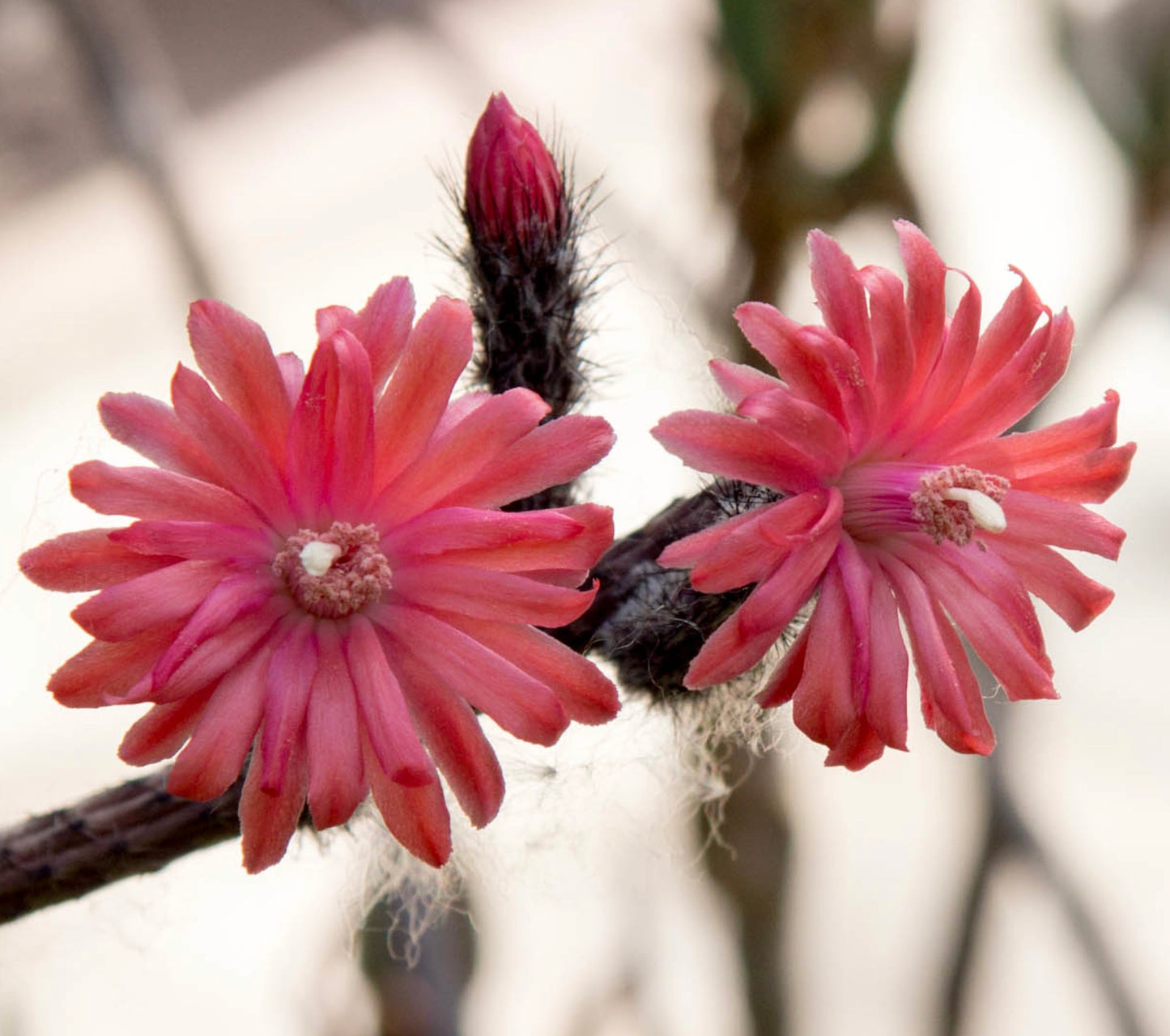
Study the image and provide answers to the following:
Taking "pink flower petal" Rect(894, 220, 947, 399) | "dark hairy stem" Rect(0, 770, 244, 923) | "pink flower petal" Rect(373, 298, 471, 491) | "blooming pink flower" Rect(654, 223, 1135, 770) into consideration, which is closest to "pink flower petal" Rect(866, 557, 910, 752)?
"blooming pink flower" Rect(654, 223, 1135, 770)

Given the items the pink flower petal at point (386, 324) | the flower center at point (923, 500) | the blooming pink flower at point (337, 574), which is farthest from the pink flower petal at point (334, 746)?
the flower center at point (923, 500)

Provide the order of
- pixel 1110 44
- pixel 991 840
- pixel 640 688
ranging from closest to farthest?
1. pixel 640 688
2. pixel 991 840
3. pixel 1110 44

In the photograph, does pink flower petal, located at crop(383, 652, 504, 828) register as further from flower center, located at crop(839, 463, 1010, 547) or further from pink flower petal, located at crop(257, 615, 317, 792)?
flower center, located at crop(839, 463, 1010, 547)

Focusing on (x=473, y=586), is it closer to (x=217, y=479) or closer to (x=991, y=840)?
(x=217, y=479)

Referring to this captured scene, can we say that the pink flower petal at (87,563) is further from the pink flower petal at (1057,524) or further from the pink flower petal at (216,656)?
the pink flower petal at (1057,524)

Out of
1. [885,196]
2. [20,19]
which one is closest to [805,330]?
[885,196]
